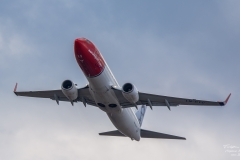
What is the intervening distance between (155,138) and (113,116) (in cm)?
919

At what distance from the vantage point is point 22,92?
4347 centimetres

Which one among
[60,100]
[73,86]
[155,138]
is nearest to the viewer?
[73,86]

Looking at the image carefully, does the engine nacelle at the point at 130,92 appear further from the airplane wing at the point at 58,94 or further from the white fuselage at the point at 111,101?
the airplane wing at the point at 58,94

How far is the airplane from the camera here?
3491 cm

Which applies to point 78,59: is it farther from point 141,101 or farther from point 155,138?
point 155,138

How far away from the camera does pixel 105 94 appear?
122 ft

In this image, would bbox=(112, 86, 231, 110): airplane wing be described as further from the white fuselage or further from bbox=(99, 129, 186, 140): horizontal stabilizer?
bbox=(99, 129, 186, 140): horizontal stabilizer

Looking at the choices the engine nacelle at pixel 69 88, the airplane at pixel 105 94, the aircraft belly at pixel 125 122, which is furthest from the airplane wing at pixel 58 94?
the aircraft belly at pixel 125 122

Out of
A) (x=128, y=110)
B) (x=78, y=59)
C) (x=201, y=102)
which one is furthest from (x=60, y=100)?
(x=201, y=102)

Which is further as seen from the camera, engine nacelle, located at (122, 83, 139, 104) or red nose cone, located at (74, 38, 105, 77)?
engine nacelle, located at (122, 83, 139, 104)

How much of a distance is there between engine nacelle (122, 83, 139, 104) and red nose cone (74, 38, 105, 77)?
10.0ft

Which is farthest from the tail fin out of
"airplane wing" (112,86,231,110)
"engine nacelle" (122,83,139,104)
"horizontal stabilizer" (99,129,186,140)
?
"engine nacelle" (122,83,139,104)

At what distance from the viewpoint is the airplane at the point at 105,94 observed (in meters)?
34.9

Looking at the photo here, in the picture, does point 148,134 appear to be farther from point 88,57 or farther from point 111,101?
point 88,57
